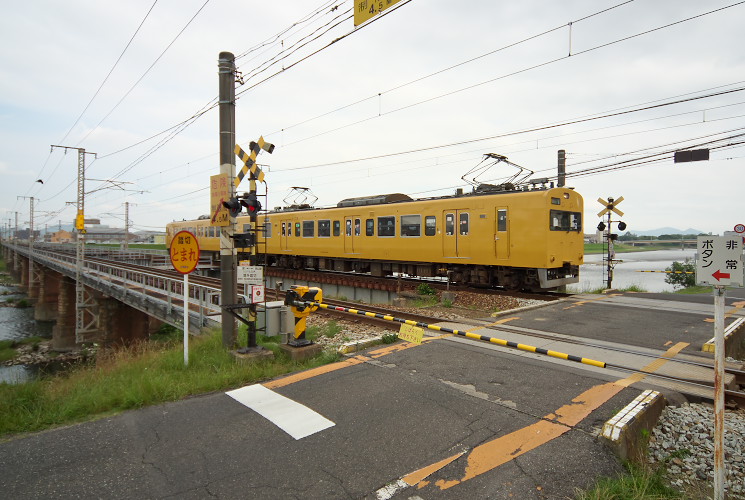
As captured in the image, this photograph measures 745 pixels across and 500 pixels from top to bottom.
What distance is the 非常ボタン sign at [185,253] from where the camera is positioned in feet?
19.2

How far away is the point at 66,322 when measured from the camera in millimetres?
26656

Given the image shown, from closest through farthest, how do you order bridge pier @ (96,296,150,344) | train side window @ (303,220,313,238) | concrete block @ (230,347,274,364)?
concrete block @ (230,347,274,364)
train side window @ (303,220,313,238)
bridge pier @ (96,296,150,344)

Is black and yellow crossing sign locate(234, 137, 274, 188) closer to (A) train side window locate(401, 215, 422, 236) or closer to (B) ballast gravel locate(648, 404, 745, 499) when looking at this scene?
(B) ballast gravel locate(648, 404, 745, 499)

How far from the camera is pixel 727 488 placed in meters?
3.23

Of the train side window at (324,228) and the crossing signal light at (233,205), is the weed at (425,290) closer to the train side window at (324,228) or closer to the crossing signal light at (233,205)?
the train side window at (324,228)

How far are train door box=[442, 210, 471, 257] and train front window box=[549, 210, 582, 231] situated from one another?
238cm

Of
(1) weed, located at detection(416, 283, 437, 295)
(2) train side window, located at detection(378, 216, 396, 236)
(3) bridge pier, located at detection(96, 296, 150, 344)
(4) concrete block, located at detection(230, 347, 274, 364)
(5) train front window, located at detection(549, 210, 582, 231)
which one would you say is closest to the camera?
(4) concrete block, located at detection(230, 347, 274, 364)

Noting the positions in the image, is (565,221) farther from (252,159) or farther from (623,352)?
(252,159)

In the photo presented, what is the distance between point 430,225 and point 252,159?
8054 millimetres

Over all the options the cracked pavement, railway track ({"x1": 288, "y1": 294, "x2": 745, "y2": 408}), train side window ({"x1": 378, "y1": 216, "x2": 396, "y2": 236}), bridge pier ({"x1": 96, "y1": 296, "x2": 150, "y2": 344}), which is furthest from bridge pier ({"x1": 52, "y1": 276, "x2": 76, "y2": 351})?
the cracked pavement

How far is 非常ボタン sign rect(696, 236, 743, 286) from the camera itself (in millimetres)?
2977

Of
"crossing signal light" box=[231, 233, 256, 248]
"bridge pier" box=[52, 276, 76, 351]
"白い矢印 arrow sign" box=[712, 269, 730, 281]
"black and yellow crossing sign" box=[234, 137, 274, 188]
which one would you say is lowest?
"bridge pier" box=[52, 276, 76, 351]

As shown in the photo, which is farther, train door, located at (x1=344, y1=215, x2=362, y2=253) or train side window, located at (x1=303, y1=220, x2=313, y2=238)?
train side window, located at (x1=303, y1=220, x2=313, y2=238)

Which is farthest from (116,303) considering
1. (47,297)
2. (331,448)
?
(331,448)
